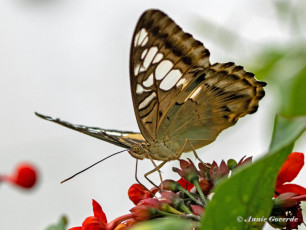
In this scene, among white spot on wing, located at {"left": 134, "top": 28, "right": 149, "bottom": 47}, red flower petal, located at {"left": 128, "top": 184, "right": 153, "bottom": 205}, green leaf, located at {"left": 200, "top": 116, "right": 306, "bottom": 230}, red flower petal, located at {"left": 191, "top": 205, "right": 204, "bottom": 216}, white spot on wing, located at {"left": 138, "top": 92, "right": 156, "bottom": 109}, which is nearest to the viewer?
green leaf, located at {"left": 200, "top": 116, "right": 306, "bottom": 230}

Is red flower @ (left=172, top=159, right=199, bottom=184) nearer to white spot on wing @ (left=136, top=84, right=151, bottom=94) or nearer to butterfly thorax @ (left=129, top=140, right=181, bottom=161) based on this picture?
butterfly thorax @ (left=129, top=140, right=181, bottom=161)

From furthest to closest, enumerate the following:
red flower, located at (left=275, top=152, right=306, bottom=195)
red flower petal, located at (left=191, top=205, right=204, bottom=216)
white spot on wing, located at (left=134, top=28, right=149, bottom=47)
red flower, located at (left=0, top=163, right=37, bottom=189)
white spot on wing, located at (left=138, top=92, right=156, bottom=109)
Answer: red flower, located at (left=0, top=163, right=37, bottom=189) < white spot on wing, located at (left=138, top=92, right=156, bottom=109) < white spot on wing, located at (left=134, top=28, right=149, bottom=47) < red flower, located at (left=275, top=152, right=306, bottom=195) < red flower petal, located at (left=191, top=205, right=204, bottom=216)

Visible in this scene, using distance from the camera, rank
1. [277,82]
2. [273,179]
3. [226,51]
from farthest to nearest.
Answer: [226,51] → [277,82] → [273,179]

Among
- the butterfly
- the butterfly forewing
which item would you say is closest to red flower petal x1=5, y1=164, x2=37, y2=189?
the butterfly

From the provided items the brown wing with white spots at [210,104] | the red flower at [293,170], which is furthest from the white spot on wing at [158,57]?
the red flower at [293,170]

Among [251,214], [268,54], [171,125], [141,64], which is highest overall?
[268,54]

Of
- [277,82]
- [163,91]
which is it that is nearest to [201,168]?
[163,91]

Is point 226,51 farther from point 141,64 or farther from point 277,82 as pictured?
point 141,64

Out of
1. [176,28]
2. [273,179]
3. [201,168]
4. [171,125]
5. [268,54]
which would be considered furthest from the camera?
[268,54]
